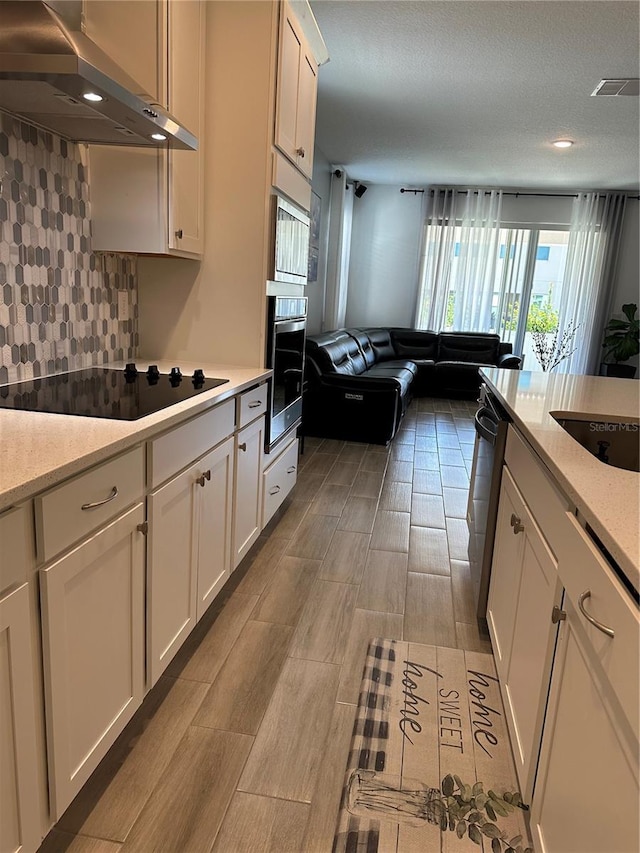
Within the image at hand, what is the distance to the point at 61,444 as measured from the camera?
125 cm

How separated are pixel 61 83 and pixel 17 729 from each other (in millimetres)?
1469

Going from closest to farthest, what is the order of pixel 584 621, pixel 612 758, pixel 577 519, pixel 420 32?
pixel 612 758
pixel 584 621
pixel 577 519
pixel 420 32

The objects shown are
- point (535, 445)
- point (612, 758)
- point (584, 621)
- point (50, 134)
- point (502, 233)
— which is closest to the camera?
point (612, 758)

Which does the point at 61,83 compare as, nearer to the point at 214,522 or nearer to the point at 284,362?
the point at 214,522

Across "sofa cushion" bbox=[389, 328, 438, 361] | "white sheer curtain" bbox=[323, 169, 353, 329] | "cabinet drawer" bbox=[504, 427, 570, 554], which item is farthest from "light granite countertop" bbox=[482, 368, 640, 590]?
"sofa cushion" bbox=[389, 328, 438, 361]

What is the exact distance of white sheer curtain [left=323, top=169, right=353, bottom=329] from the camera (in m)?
7.27

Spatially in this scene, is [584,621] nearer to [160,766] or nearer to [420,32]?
[160,766]

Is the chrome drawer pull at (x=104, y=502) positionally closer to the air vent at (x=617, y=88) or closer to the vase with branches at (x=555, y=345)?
the air vent at (x=617, y=88)

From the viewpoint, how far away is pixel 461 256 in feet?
26.4

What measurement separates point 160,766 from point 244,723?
0.27 m

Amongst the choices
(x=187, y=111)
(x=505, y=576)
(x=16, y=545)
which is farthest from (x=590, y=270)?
(x=16, y=545)

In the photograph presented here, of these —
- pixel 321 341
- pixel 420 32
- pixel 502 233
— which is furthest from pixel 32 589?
pixel 502 233

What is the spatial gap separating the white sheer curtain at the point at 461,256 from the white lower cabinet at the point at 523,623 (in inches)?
256

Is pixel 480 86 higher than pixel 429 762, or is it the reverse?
pixel 480 86
